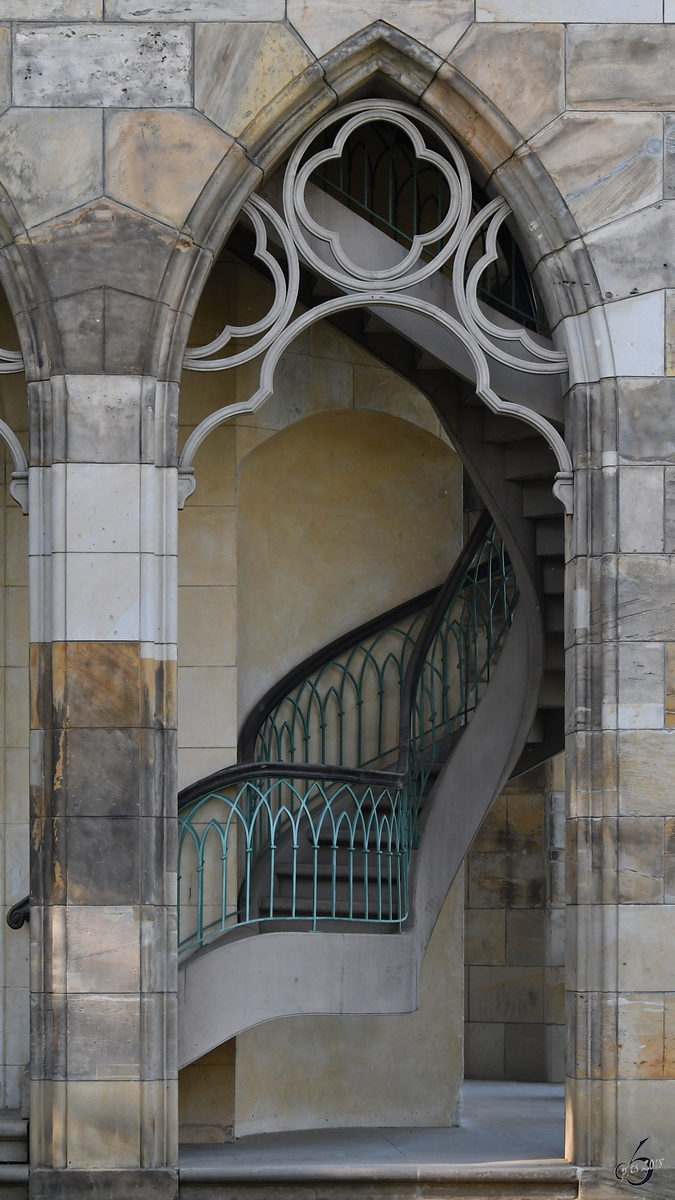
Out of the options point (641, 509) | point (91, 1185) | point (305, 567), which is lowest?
point (91, 1185)

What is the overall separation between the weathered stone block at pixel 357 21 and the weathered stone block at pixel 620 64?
519 millimetres

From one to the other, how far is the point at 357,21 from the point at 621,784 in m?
3.39

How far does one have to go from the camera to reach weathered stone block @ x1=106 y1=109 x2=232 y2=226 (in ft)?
22.4

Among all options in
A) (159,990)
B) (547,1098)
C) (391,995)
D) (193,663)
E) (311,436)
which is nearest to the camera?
(159,990)

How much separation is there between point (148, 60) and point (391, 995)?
431 cm

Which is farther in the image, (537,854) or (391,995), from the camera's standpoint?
(537,854)

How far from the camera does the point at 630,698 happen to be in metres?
6.77

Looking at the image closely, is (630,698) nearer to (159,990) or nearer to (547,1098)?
(159,990)

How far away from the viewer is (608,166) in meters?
6.96

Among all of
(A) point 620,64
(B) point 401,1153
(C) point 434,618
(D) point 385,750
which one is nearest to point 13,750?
(D) point 385,750

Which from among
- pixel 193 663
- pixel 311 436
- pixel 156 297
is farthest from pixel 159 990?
pixel 311 436

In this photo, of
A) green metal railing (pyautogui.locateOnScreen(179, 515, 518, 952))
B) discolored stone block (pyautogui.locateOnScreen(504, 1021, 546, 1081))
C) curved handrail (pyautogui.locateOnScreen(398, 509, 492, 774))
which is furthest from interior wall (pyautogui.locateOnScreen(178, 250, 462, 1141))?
discolored stone block (pyautogui.locateOnScreen(504, 1021, 546, 1081))

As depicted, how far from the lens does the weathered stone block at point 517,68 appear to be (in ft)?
22.7

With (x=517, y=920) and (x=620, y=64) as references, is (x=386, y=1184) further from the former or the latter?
(x=517, y=920)
